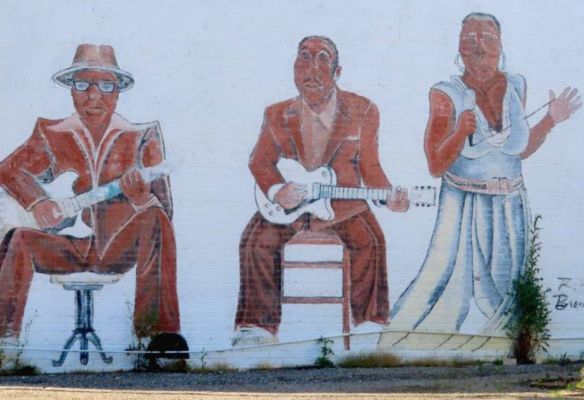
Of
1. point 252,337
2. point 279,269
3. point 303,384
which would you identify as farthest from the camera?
point 279,269

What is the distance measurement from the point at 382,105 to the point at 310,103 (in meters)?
1.13

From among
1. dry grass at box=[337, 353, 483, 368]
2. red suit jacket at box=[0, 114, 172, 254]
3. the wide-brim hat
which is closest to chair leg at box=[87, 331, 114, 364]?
red suit jacket at box=[0, 114, 172, 254]

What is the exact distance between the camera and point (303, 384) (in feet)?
45.7

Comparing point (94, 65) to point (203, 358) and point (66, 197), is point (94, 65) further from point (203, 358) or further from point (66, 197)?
point (203, 358)

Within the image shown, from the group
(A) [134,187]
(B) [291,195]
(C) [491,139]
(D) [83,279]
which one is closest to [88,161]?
(A) [134,187]

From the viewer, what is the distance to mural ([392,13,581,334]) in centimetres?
1599

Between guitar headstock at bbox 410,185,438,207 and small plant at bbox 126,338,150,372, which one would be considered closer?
small plant at bbox 126,338,150,372

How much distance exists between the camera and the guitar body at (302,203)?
1538cm

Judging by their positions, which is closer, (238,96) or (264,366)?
(264,366)

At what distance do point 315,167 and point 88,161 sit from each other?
131 inches

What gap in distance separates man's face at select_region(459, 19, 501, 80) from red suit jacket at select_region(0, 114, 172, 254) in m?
5.02

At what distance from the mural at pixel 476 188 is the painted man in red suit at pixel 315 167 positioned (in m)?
0.75

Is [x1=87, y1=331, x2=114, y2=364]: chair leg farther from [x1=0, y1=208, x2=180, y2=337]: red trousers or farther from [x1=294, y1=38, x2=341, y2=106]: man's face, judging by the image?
[x1=294, y1=38, x2=341, y2=106]: man's face

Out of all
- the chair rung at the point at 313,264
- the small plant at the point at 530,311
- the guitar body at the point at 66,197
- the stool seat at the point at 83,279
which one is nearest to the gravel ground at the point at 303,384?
the small plant at the point at 530,311
